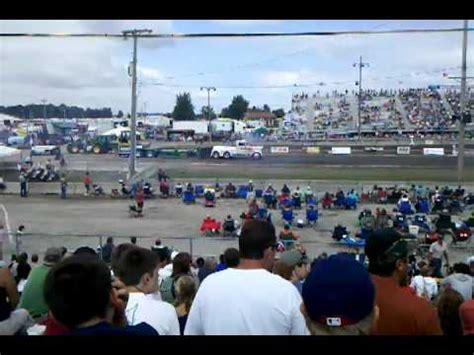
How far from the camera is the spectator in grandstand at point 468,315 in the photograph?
3.75 m

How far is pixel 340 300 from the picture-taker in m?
2.00

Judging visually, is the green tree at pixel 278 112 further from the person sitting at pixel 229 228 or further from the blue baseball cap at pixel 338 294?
the blue baseball cap at pixel 338 294

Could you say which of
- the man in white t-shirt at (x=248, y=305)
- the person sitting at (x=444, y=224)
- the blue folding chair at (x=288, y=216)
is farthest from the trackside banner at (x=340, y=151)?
the man in white t-shirt at (x=248, y=305)

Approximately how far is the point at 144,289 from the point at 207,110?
64477 mm

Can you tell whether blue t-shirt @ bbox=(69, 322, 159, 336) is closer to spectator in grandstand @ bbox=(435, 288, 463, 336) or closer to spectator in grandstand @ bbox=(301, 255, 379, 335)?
spectator in grandstand @ bbox=(301, 255, 379, 335)

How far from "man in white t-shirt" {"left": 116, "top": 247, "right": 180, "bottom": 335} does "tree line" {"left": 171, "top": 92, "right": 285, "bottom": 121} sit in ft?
173

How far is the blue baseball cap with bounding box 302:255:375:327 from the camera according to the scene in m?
2.00

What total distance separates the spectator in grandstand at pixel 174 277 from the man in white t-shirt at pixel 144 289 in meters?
1.84

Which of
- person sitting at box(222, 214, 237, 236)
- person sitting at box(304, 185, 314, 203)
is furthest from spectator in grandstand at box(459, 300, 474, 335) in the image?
person sitting at box(304, 185, 314, 203)

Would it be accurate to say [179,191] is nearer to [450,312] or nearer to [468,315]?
[450,312]

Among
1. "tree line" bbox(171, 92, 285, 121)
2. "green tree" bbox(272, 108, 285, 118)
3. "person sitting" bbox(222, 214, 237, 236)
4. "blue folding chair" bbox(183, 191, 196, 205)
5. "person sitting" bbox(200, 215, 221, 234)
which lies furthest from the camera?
"green tree" bbox(272, 108, 285, 118)

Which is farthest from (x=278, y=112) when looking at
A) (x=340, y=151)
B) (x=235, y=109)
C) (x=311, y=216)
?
(x=311, y=216)

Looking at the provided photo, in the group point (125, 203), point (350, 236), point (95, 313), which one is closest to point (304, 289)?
point (95, 313)

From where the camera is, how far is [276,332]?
2.84 m
